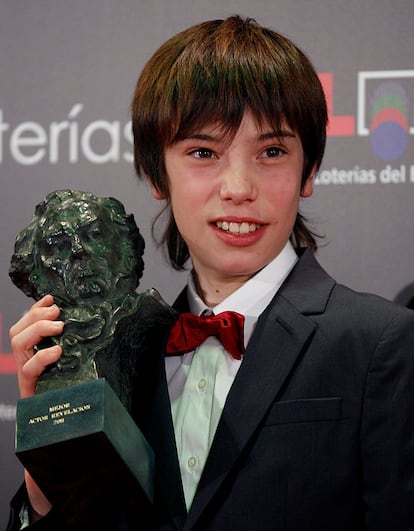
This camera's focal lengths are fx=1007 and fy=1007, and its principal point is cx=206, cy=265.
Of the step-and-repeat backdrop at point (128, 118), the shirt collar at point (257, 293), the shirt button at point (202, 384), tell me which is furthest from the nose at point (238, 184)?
the step-and-repeat backdrop at point (128, 118)

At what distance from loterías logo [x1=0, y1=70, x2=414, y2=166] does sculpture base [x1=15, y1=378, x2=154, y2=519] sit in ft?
3.43

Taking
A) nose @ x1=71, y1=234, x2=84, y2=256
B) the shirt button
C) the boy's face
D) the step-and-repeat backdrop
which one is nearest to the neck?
the boy's face

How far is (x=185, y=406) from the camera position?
159 cm

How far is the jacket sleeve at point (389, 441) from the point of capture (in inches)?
56.3

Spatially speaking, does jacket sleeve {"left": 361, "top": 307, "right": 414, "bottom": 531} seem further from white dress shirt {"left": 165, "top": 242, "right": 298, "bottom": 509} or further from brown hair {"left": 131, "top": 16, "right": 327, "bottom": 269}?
brown hair {"left": 131, "top": 16, "right": 327, "bottom": 269}

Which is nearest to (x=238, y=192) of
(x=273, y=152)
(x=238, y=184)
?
(x=238, y=184)

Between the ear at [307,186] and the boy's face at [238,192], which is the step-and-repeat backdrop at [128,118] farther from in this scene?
the boy's face at [238,192]

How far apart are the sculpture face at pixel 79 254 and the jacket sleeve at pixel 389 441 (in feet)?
1.36

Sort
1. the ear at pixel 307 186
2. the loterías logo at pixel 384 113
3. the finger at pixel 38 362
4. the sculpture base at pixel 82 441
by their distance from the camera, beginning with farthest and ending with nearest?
1. the loterías logo at pixel 384 113
2. the ear at pixel 307 186
3. the finger at pixel 38 362
4. the sculpture base at pixel 82 441

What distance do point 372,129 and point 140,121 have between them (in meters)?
0.71

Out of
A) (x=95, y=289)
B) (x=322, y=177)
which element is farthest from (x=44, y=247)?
(x=322, y=177)

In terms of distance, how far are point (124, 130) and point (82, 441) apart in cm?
118

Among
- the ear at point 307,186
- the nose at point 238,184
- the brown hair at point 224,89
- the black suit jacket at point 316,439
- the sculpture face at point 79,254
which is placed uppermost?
the brown hair at point 224,89

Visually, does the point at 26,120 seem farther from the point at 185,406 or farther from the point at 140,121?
the point at 185,406
